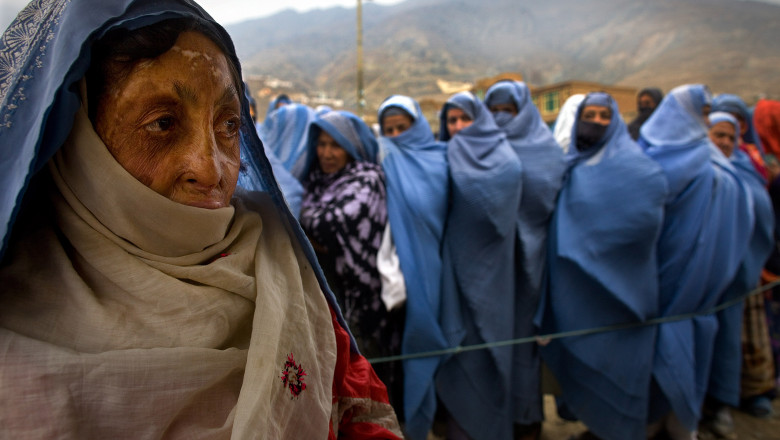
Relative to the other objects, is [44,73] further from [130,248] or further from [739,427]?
[739,427]

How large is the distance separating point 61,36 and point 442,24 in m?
84.2

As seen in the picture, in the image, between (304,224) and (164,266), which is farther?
(304,224)

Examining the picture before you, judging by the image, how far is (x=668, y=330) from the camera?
9.34ft

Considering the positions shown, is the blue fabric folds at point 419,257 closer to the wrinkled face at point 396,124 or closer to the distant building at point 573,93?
the wrinkled face at point 396,124

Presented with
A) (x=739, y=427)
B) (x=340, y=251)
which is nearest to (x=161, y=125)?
(x=340, y=251)

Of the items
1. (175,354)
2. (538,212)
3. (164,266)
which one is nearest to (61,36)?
(164,266)

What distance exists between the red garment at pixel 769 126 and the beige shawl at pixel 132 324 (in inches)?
217

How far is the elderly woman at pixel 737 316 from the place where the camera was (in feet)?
10.9

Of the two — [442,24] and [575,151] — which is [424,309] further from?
[442,24]

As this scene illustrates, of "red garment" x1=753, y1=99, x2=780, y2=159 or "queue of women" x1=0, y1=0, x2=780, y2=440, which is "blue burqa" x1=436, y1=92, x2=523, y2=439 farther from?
"red garment" x1=753, y1=99, x2=780, y2=159

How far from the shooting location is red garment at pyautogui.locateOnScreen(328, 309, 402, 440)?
1.00 metres

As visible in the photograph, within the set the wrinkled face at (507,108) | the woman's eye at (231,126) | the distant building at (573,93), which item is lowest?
the woman's eye at (231,126)

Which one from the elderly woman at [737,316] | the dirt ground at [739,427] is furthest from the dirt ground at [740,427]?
the elderly woman at [737,316]

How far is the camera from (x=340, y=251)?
235 cm
